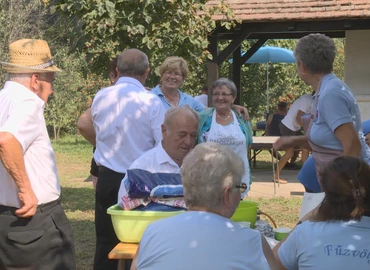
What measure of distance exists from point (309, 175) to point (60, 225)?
62.7 inches

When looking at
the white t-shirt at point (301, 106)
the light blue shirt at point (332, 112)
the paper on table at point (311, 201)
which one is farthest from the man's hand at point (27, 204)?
the white t-shirt at point (301, 106)

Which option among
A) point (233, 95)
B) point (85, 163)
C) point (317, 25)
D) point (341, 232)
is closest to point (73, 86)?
point (85, 163)

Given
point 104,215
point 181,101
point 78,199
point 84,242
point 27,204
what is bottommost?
point 78,199

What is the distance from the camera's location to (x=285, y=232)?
11.0ft

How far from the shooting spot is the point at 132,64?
4.38 m

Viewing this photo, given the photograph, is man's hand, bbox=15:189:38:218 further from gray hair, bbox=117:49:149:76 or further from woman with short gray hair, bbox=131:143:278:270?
gray hair, bbox=117:49:149:76

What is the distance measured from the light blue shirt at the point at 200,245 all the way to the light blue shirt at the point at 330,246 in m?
0.37

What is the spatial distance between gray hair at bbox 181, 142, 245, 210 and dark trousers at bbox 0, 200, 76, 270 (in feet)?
4.14

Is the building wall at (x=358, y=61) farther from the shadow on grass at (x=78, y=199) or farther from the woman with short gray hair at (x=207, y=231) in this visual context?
the woman with short gray hair at (x=207, y=231)

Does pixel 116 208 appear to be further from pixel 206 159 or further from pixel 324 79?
pixel 324 79

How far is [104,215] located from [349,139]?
1.83 m

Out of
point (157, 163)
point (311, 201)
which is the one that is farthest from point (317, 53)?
point (157, 163)

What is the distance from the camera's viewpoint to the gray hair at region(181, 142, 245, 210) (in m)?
2.30

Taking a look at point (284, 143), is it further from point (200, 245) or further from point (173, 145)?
point (200, 245)
